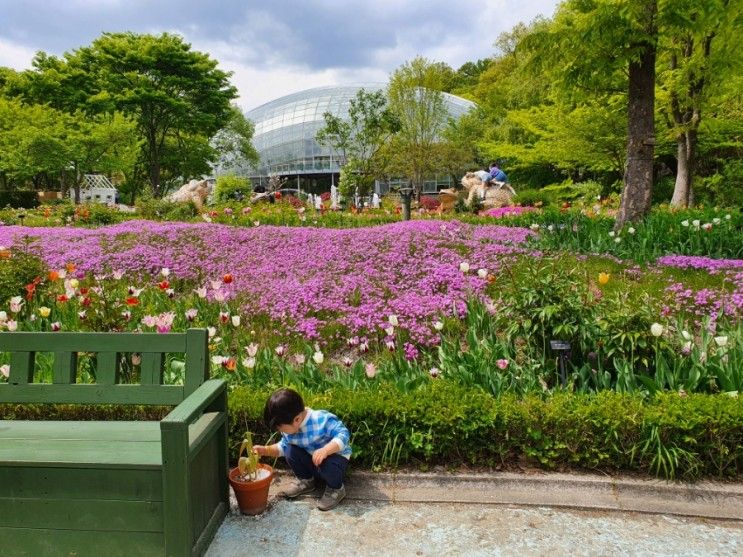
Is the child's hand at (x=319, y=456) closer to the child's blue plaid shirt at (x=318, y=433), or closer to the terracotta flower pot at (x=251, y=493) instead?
the child's blue plaid shirt at (x=318, y=433)

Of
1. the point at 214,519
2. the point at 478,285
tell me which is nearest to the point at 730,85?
the point at 478,285

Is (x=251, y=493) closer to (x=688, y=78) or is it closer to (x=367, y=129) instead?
(x=688, y=78)

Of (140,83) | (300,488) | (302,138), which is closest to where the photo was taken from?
(300,488)

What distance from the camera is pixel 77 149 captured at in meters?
22.5

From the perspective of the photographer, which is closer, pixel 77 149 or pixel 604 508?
pixel 604 508

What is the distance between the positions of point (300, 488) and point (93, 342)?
4.30 ft

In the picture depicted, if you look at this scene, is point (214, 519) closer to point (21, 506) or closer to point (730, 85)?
point (21, 506)

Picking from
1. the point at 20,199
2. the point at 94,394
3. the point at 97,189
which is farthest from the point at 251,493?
the point at 97,189

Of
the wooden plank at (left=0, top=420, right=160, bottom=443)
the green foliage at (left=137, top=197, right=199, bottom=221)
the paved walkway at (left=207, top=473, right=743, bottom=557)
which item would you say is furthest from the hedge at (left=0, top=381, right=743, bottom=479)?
the green foliage at (left=137, top=197, right=199, bottom=221)

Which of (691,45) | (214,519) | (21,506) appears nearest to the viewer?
(21,506)

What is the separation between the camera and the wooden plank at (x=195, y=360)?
8.91 feet

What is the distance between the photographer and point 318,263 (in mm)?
6723

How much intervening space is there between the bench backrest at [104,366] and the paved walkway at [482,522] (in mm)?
752

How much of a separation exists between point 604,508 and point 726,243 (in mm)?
5577
